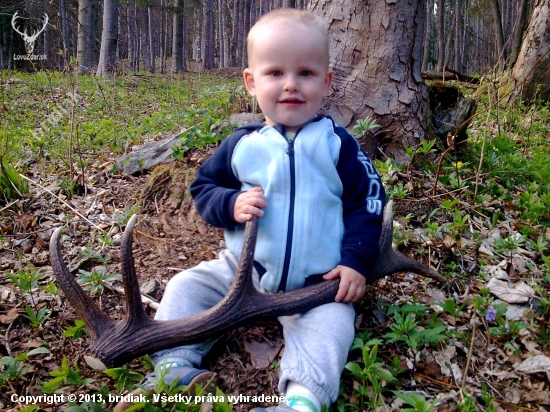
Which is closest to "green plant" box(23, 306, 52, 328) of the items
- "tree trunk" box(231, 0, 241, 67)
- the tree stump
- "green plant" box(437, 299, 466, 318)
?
"green plant" box(437, 299, 466, 318)

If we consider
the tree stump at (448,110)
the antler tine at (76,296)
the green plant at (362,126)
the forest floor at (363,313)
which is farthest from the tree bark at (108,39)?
the antler tine at (76,296)

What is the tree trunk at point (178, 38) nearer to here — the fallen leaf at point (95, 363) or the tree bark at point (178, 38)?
the tree bark at point (178, 38)

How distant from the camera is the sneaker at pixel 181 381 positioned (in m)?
1.84

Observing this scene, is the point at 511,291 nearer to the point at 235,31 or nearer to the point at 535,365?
the point at 535,365

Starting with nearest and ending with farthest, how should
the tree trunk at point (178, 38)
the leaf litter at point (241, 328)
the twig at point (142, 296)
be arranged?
the leaf litter at point (241, 328) < the twig at point (142, 296) < the tree trunk at point (178, 38)

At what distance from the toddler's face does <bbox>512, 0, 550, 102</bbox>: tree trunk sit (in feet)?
18.6

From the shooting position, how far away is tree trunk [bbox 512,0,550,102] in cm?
667

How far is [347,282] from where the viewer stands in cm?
217

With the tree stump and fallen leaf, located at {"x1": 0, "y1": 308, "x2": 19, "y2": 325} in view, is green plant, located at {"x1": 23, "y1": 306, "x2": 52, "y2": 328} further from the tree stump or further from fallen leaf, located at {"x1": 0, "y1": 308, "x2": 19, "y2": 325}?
the tree stump

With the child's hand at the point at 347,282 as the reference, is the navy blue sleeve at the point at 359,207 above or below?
above

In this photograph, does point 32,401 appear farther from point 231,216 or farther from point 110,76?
point 110,76

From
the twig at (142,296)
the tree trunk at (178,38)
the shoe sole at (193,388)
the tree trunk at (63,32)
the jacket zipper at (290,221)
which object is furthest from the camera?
the tree trunk at (178,38)

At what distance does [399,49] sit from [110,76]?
484 inches

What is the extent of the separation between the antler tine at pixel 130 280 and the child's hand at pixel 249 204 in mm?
493
